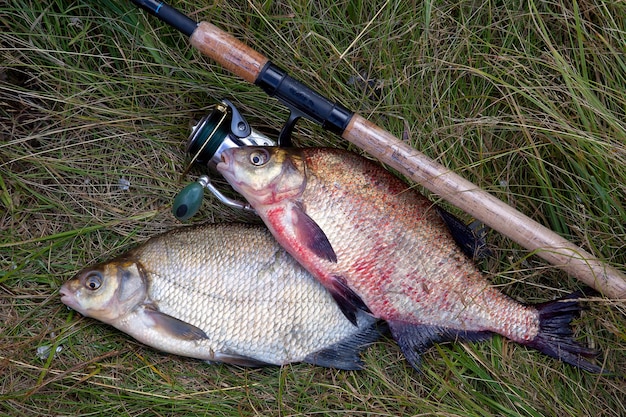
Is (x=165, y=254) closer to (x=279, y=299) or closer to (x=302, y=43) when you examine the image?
(x=279, y=299)

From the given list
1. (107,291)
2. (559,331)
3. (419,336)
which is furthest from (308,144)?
(559,331)

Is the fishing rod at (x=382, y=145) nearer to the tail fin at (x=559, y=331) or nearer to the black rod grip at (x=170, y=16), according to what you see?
the black rod grip at (x=170, y=16)

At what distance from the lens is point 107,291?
273 centimetres

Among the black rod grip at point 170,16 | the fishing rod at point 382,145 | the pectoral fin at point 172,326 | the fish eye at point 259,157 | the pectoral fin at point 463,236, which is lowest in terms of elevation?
the pectoral fin at point 172,326

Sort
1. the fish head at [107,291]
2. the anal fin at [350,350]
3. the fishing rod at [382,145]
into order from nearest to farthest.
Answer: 1. the fishing rod at [382,145]
2. the fish head at [107,291]
3. the anal fin at [350,350]

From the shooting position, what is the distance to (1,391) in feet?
9.23

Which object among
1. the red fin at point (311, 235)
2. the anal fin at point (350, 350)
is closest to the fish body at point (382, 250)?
the red fin at point (311, 235)

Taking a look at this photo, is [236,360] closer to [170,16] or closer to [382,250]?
[382,250]

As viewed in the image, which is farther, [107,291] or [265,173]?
[107,291]

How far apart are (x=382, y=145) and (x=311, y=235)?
0.45 meters

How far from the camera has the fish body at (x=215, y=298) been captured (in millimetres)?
2750

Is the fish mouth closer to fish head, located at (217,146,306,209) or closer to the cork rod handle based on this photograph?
fish head, located at (217,146,306,209)

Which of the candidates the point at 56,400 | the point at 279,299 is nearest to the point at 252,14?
the point at 279,299

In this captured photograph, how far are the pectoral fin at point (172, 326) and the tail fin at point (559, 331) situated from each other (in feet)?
4.71
